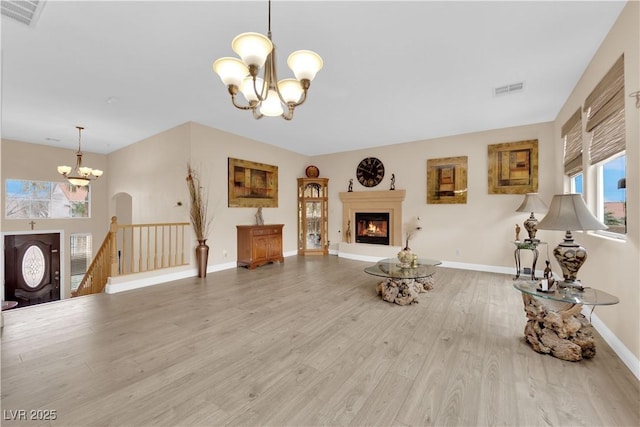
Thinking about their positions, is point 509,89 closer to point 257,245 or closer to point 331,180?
point 331,180

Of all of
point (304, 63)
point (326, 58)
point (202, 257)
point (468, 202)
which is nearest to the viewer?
point (304, 63)

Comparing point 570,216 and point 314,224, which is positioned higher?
point 570,216

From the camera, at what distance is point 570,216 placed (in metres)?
2.14

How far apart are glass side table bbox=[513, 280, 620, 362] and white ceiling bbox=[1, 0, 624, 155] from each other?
2.34m

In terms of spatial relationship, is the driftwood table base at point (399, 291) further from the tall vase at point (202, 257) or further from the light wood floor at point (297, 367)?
the tall vase at point (202, 257)

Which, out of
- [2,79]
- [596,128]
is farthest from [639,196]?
[2,79]

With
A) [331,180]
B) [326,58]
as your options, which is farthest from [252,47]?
[331,180]

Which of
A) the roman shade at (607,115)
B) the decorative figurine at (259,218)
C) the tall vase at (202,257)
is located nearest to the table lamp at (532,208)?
the roman shade at (607,115)

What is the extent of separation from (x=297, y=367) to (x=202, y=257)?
3.34 meters

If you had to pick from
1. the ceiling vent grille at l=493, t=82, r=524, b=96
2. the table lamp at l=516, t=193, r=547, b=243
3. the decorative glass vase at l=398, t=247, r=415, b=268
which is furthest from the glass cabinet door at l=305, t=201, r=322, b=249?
the ceiling vent grille at l=493, t=82, r=524, b=96

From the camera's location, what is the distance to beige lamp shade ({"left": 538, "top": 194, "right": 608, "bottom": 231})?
206 centimetres

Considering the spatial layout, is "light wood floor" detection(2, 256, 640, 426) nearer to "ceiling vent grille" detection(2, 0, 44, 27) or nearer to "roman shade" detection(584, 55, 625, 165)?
"roman shade" detection(584, 55, 625, 165)

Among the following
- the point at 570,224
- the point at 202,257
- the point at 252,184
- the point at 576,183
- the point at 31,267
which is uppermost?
the point at 252,184

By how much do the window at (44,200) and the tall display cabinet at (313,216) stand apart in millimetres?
5893
